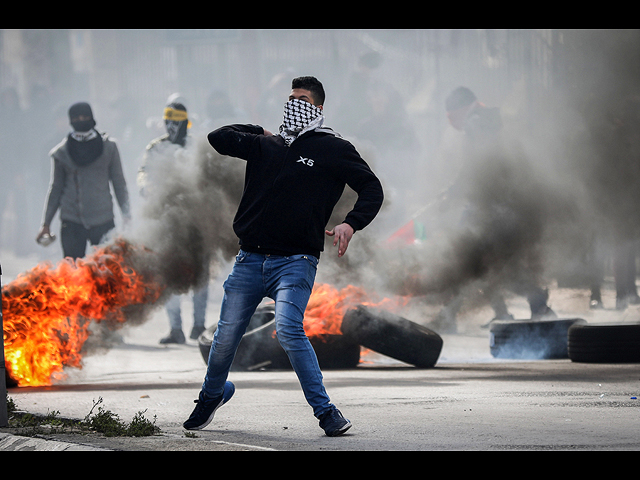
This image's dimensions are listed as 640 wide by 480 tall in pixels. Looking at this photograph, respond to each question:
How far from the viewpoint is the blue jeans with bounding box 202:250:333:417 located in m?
3.77

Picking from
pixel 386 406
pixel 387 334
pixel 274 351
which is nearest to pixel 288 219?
pixel 386 406

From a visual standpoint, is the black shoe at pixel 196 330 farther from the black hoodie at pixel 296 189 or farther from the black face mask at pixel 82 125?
the black hoodie at pixel 296 189

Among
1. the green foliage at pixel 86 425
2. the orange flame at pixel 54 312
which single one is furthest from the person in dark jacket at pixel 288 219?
the orange flame at pixel 54 312

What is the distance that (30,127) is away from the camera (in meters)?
22.4

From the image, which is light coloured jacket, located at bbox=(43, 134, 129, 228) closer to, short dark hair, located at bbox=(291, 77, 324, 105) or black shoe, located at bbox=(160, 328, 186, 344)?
black shoe, located at bbox=(160, 328, 186, 344)

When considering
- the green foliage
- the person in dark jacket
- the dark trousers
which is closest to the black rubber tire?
the person in dark jacket

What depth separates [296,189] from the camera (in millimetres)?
3852

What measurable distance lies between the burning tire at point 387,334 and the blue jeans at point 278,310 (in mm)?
3465

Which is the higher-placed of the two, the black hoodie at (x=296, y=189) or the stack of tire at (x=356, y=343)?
the black hoodie at (x=296, y=189)

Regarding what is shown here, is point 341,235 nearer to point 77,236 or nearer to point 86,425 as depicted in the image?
point 86,425

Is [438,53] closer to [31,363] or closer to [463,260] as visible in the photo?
[463,260]

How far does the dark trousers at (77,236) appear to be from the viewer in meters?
9.98

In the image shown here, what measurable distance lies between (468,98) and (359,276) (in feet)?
15.8

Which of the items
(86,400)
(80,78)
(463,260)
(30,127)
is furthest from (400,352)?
(80,78)
